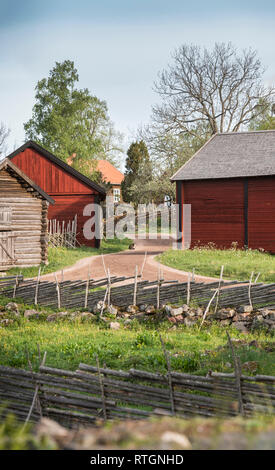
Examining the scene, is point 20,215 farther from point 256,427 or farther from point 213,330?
point 256,427

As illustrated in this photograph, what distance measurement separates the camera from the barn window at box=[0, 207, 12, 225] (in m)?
20.5

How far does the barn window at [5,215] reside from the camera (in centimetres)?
2052

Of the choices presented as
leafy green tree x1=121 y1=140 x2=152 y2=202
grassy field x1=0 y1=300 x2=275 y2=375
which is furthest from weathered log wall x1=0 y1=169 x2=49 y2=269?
leafy green tree x1=121 y1=140 x2=152 y2=202

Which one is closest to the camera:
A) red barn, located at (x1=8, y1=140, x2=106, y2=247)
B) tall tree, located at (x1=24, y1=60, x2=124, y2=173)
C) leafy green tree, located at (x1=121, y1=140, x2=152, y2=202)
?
red barn, located at (x1=8, y1=140, x2=106, y2=247)

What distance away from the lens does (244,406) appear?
5305 millimetres

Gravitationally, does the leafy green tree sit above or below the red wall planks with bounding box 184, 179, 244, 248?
above

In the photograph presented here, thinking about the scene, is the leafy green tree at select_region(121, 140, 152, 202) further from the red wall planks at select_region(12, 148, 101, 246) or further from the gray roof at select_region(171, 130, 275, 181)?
the gray roof at select_region(171, 130, 275, 181)

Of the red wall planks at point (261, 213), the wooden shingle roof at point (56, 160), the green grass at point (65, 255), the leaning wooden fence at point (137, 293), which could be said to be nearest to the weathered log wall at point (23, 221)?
the green grass at point (65, 255)

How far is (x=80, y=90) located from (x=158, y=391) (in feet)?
126

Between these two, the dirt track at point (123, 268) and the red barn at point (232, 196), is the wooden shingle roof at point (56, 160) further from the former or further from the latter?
the red barn at point (232, 196)

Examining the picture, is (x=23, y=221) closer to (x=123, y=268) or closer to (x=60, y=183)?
(x=123, y=268)

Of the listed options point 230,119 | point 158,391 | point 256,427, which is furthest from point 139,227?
point 256,427

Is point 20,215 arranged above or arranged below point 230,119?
below

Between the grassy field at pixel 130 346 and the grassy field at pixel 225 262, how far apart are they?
583cm
